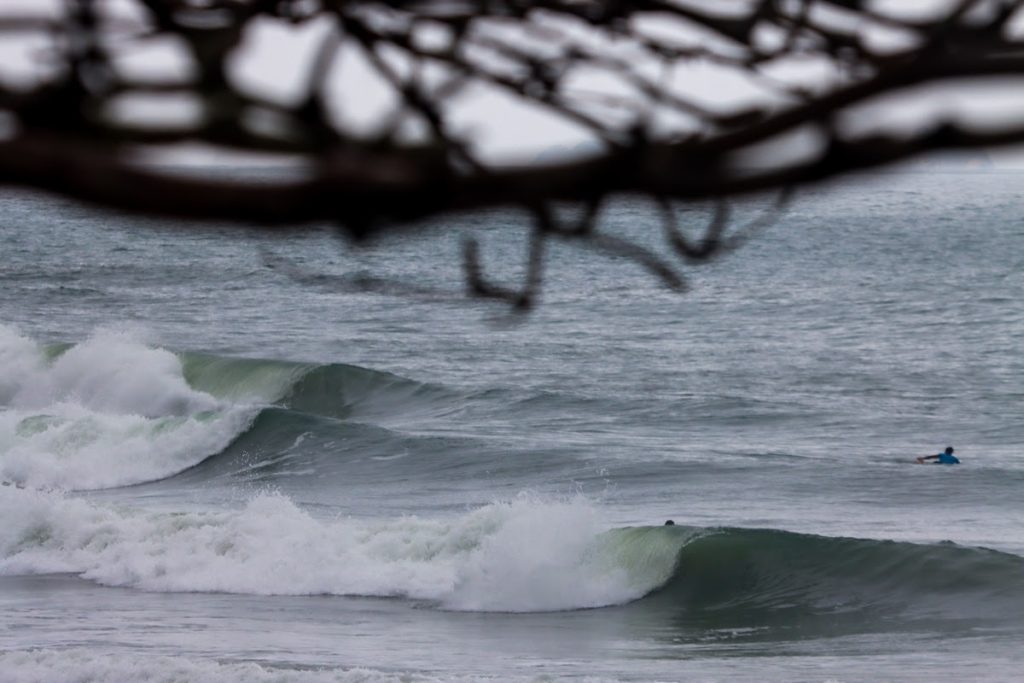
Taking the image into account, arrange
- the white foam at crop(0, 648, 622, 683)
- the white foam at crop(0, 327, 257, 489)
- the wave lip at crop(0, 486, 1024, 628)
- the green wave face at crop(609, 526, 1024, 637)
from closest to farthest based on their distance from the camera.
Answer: the white foam at crop(0, 648, 622, 683), the green wave face at crop(609, 526, 1024, 637), the wave lip at crop(0, 486, 1024, 628), the white foam at crop(0, 327, 257, 489)

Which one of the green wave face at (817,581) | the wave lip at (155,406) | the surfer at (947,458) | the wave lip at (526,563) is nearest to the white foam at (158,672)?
the wave lip at (526,563)

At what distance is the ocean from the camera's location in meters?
11.7

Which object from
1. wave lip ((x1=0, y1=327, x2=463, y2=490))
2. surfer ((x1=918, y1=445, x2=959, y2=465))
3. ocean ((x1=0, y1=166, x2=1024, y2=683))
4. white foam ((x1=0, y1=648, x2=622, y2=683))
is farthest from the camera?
wave lip ((x1=0, y1=327, x2=463, y2=490))

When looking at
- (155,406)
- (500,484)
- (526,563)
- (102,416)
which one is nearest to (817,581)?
(526,563)

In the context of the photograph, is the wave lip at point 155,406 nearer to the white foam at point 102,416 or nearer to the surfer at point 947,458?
the white foam at point 102,416

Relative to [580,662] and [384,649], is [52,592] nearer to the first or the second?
[384,649]

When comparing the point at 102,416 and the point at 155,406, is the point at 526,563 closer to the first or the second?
the point at 102,416

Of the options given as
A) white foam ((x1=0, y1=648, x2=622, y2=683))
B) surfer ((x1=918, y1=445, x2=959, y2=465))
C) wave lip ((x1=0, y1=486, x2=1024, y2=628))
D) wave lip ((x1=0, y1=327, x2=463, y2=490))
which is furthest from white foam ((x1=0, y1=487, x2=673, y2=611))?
surfer ((x1=918, y1=445, x2=959, y2=465))

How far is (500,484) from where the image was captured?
19328 mm

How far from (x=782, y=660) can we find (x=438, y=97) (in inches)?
420

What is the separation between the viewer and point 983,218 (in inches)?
3066

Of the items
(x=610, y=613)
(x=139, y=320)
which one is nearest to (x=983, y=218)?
(x=139, y=320)

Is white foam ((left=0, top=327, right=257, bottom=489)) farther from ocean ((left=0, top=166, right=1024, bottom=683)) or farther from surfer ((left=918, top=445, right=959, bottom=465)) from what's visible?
surfer ((left=918, top=445, right=959, bottom=465))

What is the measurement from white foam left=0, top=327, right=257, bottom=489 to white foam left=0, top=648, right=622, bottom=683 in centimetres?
899
